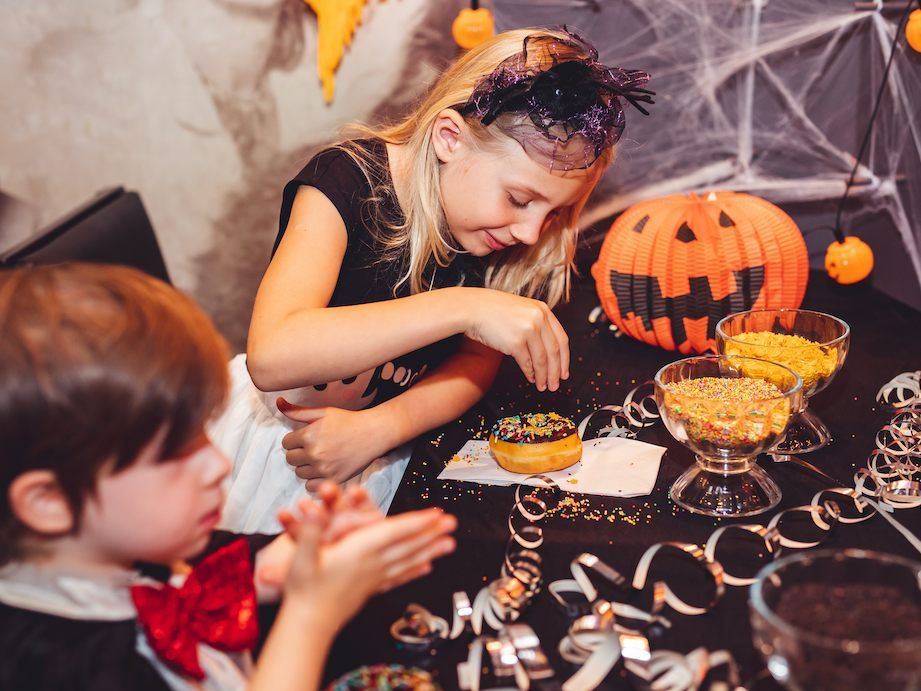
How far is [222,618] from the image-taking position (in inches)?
33.3

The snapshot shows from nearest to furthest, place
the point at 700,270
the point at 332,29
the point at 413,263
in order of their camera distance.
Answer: the point at 413,263, the point at 700,270, the point at 332,29

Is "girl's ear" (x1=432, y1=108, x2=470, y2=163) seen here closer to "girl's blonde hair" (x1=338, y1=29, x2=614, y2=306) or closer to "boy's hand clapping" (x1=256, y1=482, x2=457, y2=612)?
"girl's blonde hair" (x1=338, y1=29, x2=614, y2=306)

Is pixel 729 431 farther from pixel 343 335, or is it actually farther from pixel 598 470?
pixel 343 335

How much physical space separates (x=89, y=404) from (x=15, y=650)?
0.22m

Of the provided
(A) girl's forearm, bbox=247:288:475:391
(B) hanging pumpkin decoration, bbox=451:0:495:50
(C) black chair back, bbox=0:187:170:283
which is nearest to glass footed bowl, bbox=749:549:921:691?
(A) girl's forearm, bbox=247:288:475:391

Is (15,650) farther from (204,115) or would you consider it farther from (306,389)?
(204,115)

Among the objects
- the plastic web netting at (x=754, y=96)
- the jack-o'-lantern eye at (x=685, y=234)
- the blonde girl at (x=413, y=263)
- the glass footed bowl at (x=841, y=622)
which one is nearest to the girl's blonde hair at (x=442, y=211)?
the blonde girl at (x=413, y=263)

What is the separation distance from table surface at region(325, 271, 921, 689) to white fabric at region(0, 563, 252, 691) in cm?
13

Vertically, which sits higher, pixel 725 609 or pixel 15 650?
pixel 15 650

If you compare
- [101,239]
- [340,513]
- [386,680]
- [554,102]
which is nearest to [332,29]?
[101,239]

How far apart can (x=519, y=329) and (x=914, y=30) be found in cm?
126

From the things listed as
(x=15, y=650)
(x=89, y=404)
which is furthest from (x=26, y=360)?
(x=15, y=650)

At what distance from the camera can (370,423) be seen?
53.8 inches

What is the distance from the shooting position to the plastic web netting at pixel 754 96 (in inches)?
86.0
